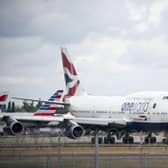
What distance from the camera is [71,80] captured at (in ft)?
280

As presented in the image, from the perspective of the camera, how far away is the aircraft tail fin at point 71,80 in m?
84.7

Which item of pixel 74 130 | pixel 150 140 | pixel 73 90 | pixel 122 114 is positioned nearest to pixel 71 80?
pixel 73 90

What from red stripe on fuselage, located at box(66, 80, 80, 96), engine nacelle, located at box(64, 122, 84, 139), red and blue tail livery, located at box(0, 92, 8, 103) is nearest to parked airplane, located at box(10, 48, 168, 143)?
engine nacelle, located at box(64, 122, 84, 139)

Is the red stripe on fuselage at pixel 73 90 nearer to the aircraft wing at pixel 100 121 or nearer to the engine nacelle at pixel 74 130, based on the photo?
the aircraft wing at pixel 100 121

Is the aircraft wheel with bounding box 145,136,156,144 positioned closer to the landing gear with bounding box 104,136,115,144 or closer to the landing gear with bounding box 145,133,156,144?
the landing gear with bounding box 145,133,156,144

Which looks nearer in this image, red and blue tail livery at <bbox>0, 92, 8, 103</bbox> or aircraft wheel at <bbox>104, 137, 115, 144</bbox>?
aircraft wheel at <bbox>104, 137, 115, 144</bbox>

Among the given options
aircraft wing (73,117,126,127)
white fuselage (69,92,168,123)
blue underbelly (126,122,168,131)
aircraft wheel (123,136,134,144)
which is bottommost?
aircraft wheel (123,136,134,144)

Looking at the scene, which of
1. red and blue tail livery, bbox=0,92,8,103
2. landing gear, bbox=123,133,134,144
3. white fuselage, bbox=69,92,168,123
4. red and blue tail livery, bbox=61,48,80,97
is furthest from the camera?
red and blue tail livery, bbox=0,92,8,103

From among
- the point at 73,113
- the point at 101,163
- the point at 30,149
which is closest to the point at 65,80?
the point at 73,113

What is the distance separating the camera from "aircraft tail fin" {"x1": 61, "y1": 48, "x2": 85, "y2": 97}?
278ft

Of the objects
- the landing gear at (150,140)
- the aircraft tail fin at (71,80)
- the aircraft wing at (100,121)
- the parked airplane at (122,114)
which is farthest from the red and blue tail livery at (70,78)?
the landing gear at (150,140)

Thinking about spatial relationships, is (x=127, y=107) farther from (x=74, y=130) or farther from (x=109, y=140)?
(x=74, y=130)

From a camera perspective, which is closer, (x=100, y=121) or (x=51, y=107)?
(x=100, y=121)

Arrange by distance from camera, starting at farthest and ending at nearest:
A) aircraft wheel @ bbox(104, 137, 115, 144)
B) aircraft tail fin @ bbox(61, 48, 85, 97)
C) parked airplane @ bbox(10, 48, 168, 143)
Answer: aircraft tail fin @ bbox(61, 48, 85, 97) → aircraft wheel @ bbox(104, 137, 115, 144) → parked airplane @ bbox(10, 48, 168, 143)
